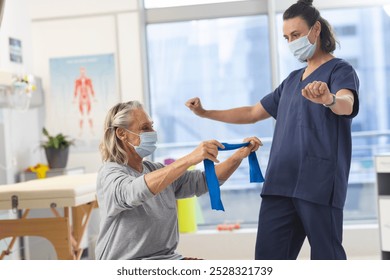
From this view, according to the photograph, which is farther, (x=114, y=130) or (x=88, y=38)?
(x=88, y=38)

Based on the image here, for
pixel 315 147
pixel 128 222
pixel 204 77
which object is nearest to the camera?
pixel 128 222

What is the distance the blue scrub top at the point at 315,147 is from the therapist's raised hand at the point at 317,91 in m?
0.23

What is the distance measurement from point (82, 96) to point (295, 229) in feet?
9.88

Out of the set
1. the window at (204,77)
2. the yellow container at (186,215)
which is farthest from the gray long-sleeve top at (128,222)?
the window at (204,77)

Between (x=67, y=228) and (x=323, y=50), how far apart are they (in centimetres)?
142

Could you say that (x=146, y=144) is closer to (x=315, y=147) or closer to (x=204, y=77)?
(x=315, y=147)

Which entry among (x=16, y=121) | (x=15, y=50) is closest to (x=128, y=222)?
(x=16, y=121)

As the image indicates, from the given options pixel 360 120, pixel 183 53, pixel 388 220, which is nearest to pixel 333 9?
pixel 360 120

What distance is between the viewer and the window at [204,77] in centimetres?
503

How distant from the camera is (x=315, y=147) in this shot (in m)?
2.01

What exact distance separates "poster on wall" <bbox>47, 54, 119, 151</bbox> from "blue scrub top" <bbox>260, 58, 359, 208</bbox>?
2833 mm

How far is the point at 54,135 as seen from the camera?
4.83m

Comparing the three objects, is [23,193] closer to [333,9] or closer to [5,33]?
[5,33]

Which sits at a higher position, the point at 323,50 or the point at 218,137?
the point at 323,50
